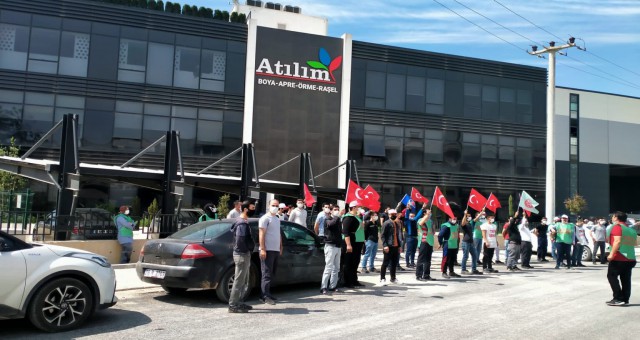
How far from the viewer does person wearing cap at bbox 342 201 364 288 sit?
10.9m

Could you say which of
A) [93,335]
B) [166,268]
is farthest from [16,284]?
[166,268]

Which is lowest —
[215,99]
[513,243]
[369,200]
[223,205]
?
[513,243]

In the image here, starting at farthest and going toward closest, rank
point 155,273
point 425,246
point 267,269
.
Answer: point 425,246
point 267,269
point 155,273

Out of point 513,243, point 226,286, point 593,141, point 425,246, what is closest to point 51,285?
point 226,286

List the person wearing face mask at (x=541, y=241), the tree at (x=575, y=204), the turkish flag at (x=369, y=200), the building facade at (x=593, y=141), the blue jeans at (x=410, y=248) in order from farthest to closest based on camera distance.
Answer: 1. the building facade at (x=593, y=141)
2. the tree at (x=575, y=204)
3. the person wearing face mask at (x=541, y=241)
4. the turkish flag at (x=369, y=200)
5. the blue jeans at (x=410, y=248)

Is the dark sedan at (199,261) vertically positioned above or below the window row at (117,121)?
below

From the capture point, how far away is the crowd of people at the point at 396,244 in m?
9.07

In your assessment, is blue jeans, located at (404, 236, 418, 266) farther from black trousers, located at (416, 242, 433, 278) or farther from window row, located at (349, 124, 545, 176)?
window row, located at (349, 124, 545, 176)

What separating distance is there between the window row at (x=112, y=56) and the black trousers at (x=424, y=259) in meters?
21.0

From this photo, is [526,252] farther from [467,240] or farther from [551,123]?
[551,123]

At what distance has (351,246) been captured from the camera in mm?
10984

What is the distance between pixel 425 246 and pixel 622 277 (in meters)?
3.95

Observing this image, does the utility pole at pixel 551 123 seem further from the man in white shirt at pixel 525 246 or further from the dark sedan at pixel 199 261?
the dark sedan at pixel 199 261

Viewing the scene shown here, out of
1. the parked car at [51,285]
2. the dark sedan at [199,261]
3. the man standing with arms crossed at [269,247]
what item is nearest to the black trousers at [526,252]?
the dark sedan at [199,261]
